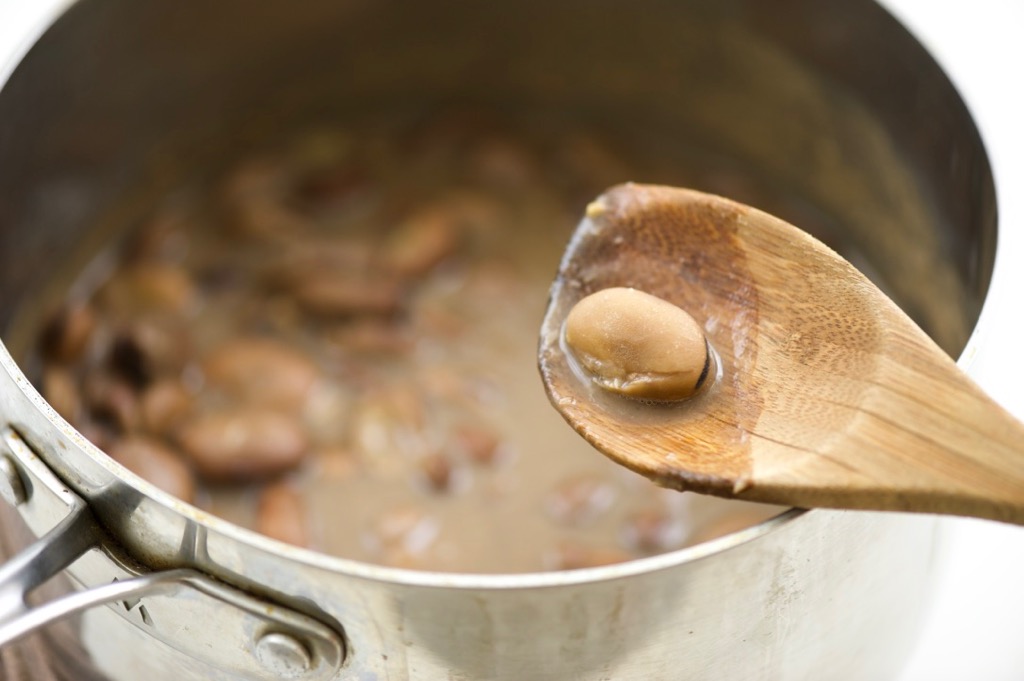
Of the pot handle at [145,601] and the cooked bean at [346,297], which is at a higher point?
the cooked bean at [346,297]

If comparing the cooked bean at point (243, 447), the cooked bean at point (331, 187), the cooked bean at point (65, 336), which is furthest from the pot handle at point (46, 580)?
the cooked bean at point (331, 187)

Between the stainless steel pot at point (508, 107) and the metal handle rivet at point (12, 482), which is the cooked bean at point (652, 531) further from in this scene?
the metal handle rivet at point (12, 482)

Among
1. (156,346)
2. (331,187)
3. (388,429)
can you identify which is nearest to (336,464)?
(388,429)

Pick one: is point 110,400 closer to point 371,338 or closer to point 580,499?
point 371,338

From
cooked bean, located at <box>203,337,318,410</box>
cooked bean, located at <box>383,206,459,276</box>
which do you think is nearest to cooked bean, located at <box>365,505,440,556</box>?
cooked bean, located at <box>203,337,318,410</box>

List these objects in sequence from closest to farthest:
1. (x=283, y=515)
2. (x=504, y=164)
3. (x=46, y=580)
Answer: (x=46, y=580), (x=283, y=515), (x=504, y=164)

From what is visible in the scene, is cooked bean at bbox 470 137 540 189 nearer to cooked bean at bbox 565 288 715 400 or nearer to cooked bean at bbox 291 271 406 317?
cooked bean at bbox 291 271 406 317
